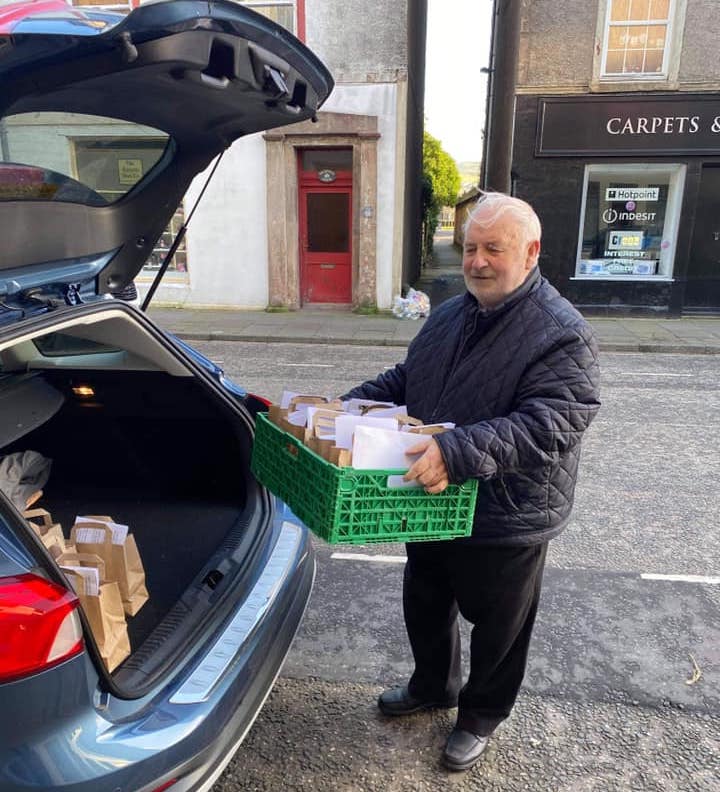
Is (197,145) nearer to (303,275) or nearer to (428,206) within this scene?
(303,275)

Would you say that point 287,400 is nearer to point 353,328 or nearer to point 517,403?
point 517,403

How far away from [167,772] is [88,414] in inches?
77.1

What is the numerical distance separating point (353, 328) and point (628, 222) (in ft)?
18.9

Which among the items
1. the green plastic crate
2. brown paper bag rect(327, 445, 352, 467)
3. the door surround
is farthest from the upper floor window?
brown paper bag rect(327, 445, 352, 467)

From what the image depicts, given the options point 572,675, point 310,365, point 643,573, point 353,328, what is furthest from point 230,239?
point 572,675

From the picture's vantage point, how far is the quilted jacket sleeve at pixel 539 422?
1.75 metres

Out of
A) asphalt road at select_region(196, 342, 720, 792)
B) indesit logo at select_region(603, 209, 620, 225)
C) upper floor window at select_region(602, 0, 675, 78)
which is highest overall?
upper floor window at select_region(602, 0, 675, 78)

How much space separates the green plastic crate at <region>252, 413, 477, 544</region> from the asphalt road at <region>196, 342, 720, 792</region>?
965mm

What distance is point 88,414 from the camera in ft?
10.2

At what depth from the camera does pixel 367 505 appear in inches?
68.4

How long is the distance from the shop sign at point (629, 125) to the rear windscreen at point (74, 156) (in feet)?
35.8

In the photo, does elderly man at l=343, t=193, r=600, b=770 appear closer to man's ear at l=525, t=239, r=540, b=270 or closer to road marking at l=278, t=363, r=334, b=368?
man's ear at l=525, t=239, r=540, b=270

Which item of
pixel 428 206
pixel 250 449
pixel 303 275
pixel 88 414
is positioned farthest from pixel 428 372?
pixel 428 206

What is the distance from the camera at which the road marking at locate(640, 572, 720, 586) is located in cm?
336
